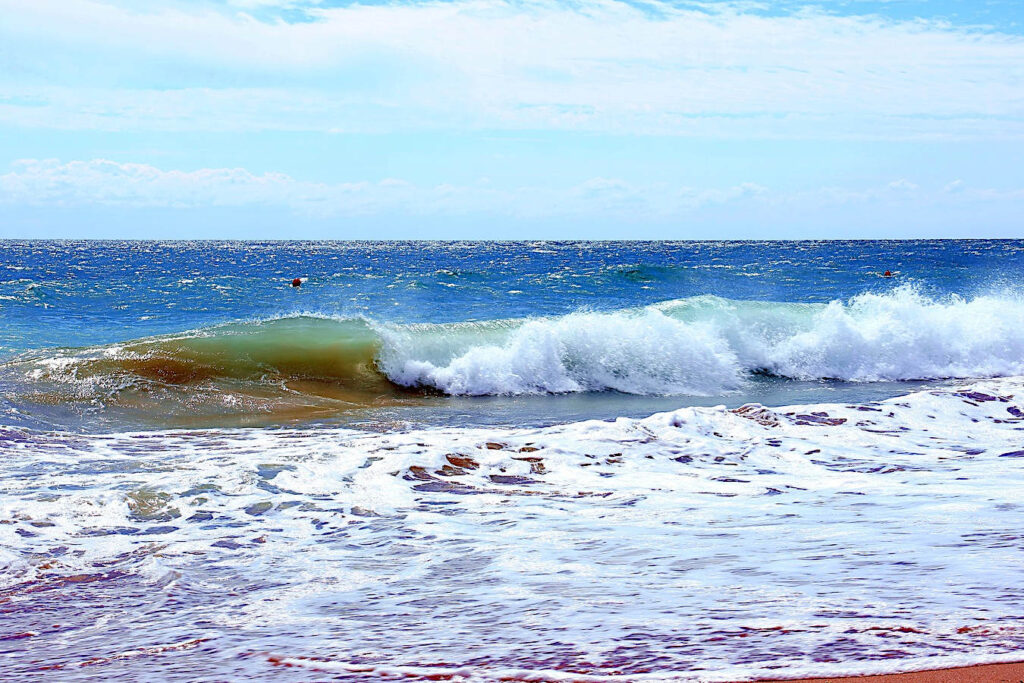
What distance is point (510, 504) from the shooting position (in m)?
5.68

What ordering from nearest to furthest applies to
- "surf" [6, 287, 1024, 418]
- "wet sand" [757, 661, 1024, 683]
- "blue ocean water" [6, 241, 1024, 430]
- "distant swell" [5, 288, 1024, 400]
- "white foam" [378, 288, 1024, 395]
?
"wet sand" [757, 661, 1024, 683] → "blue ocean water" [6, 241, 1024, 430] → "surf" [6, 287, 1024, 418] → "distant swell" [5, 288, 1024, 400] → "white foam" [378, 288, 1024, 395]

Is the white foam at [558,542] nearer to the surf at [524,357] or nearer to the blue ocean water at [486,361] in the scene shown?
the blue ocean water at [486,361]

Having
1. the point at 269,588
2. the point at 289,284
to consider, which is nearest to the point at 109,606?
the point at 269,588

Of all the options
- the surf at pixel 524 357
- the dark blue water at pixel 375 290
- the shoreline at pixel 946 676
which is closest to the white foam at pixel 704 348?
the surf at pixel 524 357

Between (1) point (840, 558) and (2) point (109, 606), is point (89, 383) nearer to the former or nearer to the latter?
(2) point (109, 606)

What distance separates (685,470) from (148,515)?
3.78 metres

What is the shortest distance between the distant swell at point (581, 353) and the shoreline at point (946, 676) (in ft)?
31.4

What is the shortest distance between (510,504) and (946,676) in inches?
126

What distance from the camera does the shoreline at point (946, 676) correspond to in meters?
2.77

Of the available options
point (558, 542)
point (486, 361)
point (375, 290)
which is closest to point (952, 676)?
point (558, 542)

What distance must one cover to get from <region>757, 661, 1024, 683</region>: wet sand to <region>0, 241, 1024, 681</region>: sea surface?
58 mm

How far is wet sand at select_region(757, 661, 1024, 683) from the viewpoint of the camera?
109 inches

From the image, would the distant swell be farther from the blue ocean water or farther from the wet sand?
the wet sand

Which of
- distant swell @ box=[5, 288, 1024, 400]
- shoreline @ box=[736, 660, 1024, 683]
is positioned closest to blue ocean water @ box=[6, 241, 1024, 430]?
distant swell @ box=[5, 288, 1024, 400]
